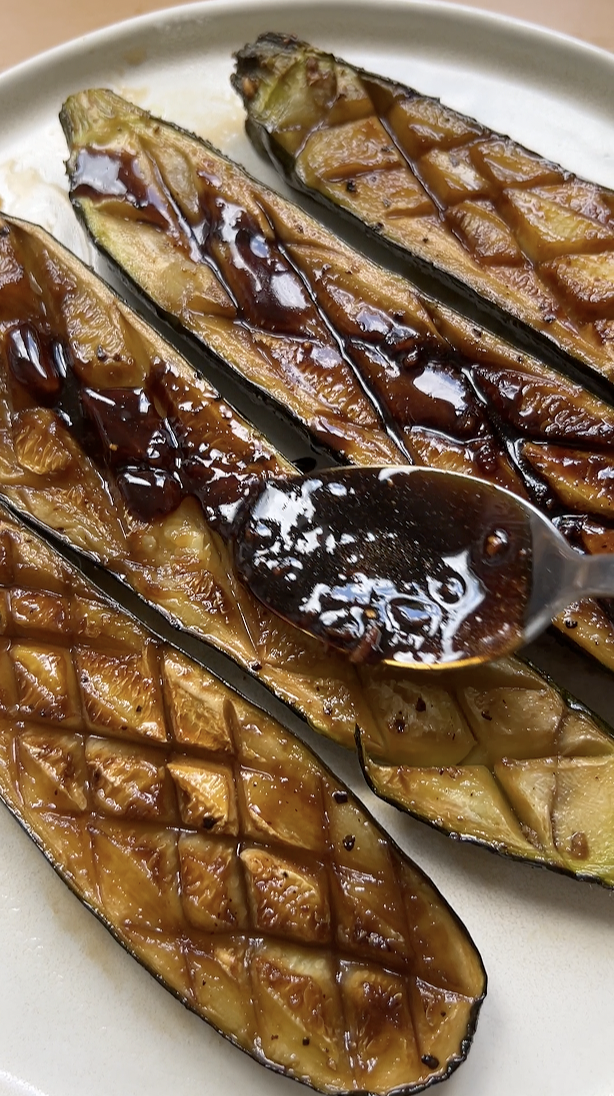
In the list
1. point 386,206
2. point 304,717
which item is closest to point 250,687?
point 304,717

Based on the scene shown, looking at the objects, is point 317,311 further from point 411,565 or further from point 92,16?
point 92,16

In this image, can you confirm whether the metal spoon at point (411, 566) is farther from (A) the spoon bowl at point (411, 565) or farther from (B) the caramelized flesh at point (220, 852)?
(B) the caramelized flesh at point (220, 852)

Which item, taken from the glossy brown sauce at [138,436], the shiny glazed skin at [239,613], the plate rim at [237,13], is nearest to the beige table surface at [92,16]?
the plate rim at [237,13]

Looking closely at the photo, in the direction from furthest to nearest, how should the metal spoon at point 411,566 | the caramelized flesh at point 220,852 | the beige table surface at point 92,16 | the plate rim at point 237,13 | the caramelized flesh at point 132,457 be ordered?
1. the beige table surface at point 92,16
2. the plate rim at point 237,13
3. the caramelized flesh at point 132,457
4. the metal spoon at point 411,566
5. the caramelized flesh at point 220,852

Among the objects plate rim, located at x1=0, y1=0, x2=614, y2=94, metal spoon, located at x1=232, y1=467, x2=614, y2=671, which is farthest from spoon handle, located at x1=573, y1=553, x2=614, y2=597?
plate rim, located at x1=0, y1=0, x2=614, y2=94

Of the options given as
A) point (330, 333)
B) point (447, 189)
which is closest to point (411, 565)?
point (330, 333)

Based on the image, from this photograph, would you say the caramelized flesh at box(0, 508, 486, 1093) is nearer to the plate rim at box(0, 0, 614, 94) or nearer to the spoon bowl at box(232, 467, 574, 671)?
the spoon bowl at box(232, 467, 574, 671)
